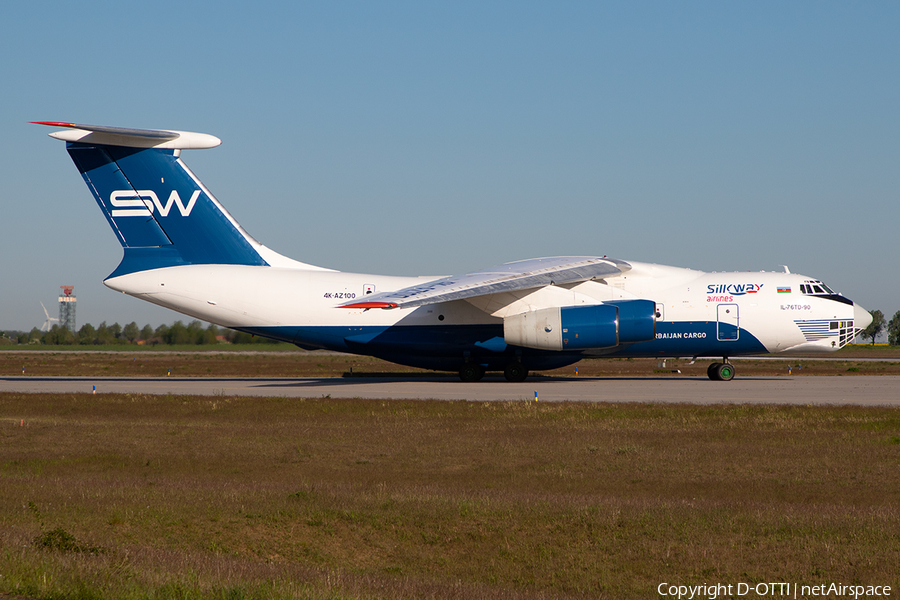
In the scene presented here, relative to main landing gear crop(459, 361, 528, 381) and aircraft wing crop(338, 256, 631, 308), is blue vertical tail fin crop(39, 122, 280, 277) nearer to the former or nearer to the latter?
A: aircraft wing crop(338, 256, 631, 308)

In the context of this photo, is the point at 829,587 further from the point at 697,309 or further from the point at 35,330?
the point at 35,330

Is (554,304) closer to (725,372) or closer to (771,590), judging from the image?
(725,372)

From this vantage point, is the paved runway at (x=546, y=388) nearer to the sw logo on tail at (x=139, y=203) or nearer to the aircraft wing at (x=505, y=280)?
the aircraft wing at (x=505, y=280)

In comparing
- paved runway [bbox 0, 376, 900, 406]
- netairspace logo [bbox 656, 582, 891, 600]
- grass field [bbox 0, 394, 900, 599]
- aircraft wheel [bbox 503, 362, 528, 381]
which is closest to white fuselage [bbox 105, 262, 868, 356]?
paved runway [bbox 0, 376, 900, 406]

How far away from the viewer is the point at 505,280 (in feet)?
68.7

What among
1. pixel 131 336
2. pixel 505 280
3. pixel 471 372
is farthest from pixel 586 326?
pixel 131 336

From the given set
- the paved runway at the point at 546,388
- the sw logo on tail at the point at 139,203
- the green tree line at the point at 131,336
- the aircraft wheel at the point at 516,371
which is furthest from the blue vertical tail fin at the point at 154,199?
the green tree line at the point at 131,336

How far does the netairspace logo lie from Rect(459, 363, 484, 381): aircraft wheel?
17.6m

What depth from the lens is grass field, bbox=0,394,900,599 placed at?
6004 mm

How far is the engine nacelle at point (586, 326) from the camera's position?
2125 cm

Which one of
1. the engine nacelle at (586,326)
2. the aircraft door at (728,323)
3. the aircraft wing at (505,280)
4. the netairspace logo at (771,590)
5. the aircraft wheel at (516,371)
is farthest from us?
the aircraft wheel at (516,371)

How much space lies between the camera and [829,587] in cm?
588

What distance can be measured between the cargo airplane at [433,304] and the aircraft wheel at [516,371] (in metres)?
0.05

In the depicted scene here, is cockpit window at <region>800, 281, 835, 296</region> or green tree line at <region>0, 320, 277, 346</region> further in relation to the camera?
green tree line at <region>0, 320, 277, 346</region>
